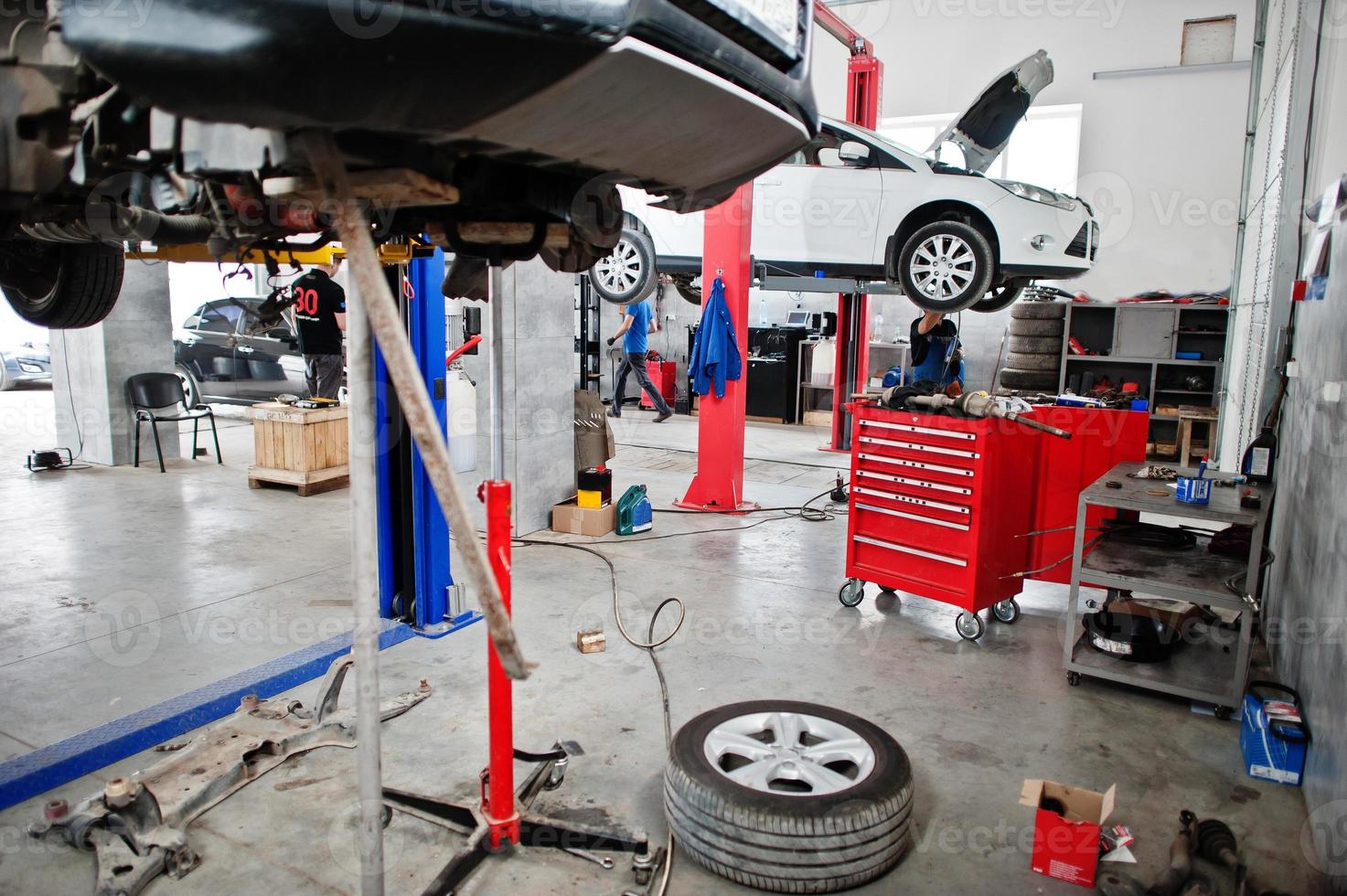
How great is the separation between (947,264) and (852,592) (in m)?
2.74

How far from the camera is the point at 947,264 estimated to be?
5789 mm

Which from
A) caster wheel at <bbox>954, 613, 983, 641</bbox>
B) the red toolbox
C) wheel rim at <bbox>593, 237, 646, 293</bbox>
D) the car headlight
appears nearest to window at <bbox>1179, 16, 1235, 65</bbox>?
the car headlight

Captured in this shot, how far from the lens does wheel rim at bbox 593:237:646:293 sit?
6344mm

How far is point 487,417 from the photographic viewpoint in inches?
228

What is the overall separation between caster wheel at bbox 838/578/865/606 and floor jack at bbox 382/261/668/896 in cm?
214

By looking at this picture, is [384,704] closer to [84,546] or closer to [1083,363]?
[84,546]

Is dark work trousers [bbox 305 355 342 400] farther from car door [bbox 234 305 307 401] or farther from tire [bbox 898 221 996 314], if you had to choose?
tire [bbox 898 221 996 314]

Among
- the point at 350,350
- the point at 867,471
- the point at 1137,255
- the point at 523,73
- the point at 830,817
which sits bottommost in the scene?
the point at 830,817

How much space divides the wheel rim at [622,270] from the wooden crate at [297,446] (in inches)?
86.9

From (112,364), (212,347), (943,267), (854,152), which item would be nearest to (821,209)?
(854,152)

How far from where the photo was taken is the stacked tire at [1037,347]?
9.44 meters

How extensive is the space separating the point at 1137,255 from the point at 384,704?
10217 mm

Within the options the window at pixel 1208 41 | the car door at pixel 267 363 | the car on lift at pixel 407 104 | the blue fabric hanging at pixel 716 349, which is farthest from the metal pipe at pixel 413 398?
the window at pixel 1208 41

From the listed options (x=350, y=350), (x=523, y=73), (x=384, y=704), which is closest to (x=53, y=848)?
(x=384, y=704)
